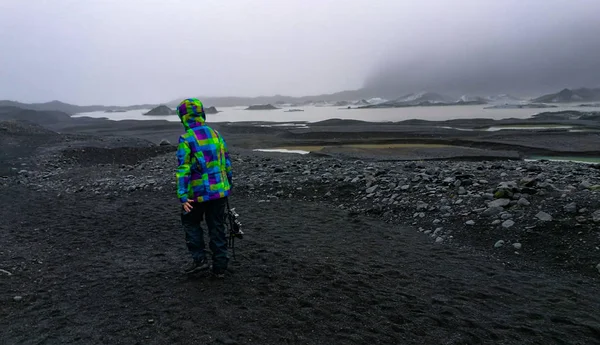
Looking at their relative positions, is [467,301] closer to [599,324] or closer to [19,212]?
[599,324]

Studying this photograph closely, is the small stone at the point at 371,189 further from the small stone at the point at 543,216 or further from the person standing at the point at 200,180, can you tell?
the person standing at the point at 200,180

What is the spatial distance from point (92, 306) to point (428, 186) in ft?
25.0

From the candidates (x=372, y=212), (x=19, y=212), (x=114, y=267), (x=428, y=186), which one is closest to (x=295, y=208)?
(x=372, y=212)

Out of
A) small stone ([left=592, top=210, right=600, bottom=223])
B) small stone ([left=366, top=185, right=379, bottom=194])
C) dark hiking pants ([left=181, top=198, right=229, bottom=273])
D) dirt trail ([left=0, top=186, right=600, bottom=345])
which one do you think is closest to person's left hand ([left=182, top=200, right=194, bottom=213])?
dark hiking pants ([left=181, top=198, right=229, bottom=273])

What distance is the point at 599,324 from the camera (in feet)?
13.6

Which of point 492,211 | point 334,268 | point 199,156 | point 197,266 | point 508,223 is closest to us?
point 199,156

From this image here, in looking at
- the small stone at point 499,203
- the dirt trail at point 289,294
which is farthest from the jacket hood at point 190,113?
the small stone at point 499,203

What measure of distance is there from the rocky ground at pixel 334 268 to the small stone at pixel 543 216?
0.03 m

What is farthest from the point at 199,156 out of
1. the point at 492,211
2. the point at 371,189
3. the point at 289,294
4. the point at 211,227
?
the point at 371,189

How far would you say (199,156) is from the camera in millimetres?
4918

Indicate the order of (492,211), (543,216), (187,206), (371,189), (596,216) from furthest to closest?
(371,189) < (492,211) < (543,216) < (596,216) < (187,206)

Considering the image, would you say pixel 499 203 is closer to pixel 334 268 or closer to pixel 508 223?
pixel 508 223

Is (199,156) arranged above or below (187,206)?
above

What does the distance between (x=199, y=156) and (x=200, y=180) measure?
1.03 feet
